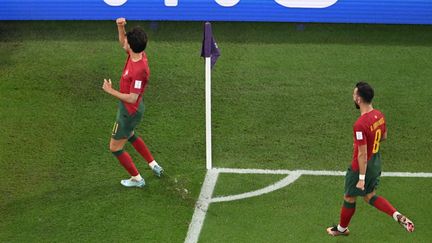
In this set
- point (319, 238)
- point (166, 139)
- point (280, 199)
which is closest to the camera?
point (319, 238)

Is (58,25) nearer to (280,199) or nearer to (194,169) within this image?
(194,169)

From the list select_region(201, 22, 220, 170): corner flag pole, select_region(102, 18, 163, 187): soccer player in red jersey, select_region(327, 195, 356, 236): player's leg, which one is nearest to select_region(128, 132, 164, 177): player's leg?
select_region(102, 18, 163, 187): soccer player in red jersey

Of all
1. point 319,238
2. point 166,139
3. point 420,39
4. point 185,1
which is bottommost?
point 319,238

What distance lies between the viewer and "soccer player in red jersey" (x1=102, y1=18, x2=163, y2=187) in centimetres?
788

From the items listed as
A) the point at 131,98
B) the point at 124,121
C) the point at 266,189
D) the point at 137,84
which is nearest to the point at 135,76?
the point at 137,84

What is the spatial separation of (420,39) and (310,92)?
109 inches

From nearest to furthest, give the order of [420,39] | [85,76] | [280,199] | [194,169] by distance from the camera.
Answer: [280,199] < [194,169] < [85,76] < [420,39]

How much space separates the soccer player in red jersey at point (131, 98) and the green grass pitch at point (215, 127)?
0.27 metres

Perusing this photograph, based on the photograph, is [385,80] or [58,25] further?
[58,25]

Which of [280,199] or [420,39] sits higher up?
[420,39]

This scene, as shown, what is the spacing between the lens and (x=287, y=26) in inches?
508

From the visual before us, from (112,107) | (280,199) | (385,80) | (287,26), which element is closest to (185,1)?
(287,26)

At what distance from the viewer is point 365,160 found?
23.2 feet

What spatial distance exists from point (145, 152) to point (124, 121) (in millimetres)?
731
